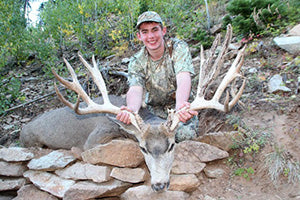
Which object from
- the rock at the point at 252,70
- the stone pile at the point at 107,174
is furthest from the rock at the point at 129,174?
the rock at the point at 252,70

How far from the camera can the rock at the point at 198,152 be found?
3873 millimetres

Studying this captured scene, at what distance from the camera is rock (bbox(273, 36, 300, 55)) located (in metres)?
5.36

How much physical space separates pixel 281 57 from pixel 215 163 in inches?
124

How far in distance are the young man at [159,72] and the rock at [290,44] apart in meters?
2.53

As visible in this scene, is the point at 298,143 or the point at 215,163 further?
the point at 215,163

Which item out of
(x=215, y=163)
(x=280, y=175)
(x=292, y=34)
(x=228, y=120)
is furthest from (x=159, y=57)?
(x=292, y=34)

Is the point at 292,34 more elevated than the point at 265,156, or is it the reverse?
the point at 292,34

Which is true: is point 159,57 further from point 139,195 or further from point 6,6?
point 6,6

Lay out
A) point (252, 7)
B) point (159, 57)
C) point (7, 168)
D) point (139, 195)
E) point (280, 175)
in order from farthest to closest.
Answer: point (252, 7)
point (159, 57)
point (7, 168)
point (139, 195)
point (280, 175)

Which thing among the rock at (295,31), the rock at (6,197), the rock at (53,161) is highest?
the rock at (295,31)

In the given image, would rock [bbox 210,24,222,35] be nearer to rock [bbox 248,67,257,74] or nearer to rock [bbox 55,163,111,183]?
rock [bbox 248,67,257,74]

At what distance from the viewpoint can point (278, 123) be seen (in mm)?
4000

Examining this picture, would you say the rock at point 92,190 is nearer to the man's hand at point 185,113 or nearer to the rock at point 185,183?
the rock at point 185,183

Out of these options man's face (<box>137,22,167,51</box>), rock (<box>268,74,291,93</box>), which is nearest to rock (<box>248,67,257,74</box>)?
rock (<box>268,74,291,93</box>)
